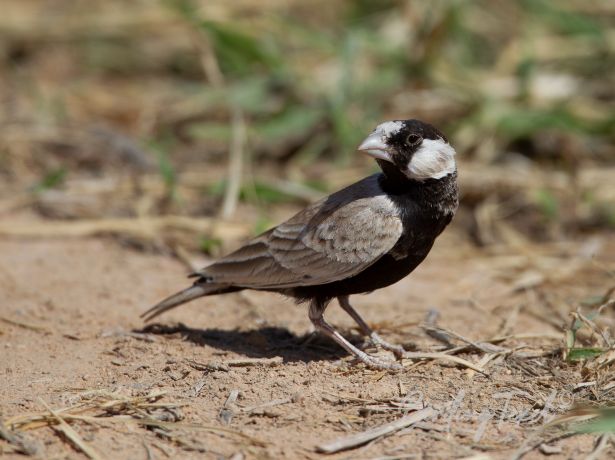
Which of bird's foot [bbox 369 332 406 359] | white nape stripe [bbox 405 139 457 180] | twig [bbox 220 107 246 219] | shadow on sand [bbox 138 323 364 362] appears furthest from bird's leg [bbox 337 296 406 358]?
twig [bbox 220 107 246 219]

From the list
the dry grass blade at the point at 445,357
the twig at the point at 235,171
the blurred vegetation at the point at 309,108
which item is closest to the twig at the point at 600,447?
the dry grass blade at the point at 445,357

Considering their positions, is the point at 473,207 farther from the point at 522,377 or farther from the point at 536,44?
the point at 522,377

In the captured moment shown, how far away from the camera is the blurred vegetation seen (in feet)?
23.9

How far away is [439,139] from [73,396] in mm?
2239

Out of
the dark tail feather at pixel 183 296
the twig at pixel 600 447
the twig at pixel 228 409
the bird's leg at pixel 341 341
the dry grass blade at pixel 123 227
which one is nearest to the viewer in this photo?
the twig at pixel 600 447

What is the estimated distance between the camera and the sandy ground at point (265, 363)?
3529mm

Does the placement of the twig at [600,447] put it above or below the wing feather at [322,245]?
below

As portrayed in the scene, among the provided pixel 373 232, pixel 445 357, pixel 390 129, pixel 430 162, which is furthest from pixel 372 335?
pixel 390 129

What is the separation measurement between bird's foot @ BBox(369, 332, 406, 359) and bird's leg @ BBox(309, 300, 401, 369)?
0.44 ft

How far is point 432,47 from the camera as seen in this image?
326 inches

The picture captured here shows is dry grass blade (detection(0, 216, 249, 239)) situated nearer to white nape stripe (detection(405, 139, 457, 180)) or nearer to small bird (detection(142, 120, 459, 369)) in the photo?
small bird (detection(142, 120, 459, 369))

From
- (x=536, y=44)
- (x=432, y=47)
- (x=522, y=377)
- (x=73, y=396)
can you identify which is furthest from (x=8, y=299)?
(x=536, y=44)

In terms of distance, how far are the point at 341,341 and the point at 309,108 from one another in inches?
156

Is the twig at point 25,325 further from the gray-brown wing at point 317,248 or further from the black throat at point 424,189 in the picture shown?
the black throat at point 424,189
